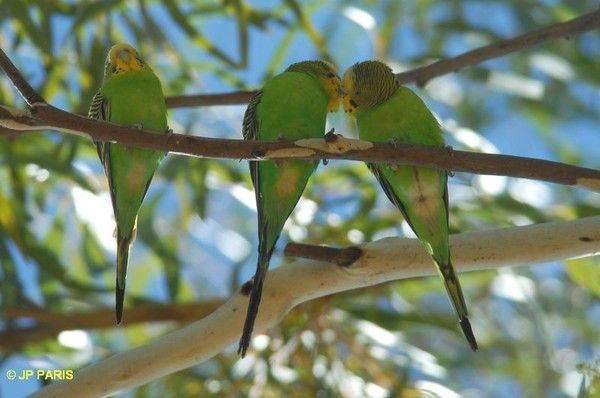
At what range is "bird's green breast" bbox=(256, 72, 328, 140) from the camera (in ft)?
6.13

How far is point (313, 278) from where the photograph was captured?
1.70 m

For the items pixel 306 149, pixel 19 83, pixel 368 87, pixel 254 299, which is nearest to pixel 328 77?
pixel 368 87

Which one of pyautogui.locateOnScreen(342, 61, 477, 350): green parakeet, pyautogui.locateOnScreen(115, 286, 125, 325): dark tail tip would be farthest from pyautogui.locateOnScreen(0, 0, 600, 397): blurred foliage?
pyautogui.locateOnScreen(115, 286, 125, 325): dark tail tip

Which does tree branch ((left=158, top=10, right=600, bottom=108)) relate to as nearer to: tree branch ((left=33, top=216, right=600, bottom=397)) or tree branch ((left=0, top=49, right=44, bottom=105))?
tree branch ((left=33, top=216, right=600, bottom=397))

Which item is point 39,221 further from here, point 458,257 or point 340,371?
point 458,257

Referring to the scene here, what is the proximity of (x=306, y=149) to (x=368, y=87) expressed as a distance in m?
0.47

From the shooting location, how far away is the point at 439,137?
1.95 meters

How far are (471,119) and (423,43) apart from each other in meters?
0.58

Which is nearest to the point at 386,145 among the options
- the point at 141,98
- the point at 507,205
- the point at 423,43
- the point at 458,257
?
the point at 458,257

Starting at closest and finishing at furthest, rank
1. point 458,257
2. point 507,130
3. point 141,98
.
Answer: point 458,257
point 141,98
point 507,130

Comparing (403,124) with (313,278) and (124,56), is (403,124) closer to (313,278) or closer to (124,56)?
(313,278)

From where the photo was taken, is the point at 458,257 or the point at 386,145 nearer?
the point at 386,145

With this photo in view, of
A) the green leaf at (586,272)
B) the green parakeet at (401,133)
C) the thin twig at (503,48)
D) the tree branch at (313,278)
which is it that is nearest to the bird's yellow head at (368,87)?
the green parakeet at (401,133)

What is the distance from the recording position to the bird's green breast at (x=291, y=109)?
73.5 inches
